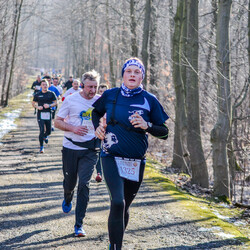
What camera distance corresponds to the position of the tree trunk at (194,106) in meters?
11.1

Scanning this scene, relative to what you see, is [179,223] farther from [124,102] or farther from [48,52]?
[48,52]

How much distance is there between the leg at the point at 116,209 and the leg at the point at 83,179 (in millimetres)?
1226

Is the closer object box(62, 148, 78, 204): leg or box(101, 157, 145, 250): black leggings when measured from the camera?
box(101, 157, 145, 250): black leggings

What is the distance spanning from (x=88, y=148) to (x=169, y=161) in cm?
1145

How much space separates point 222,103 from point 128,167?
5263 mm

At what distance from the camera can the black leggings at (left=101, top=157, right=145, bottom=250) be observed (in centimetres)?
373

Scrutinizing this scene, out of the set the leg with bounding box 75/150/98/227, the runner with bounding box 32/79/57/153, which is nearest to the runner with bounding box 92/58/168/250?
the leg with bounding box 75/150/98/227

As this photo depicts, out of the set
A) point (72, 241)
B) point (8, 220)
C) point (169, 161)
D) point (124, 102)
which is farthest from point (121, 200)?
point (169, 161)

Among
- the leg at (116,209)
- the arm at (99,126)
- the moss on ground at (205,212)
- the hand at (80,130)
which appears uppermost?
the arm at (99,126)

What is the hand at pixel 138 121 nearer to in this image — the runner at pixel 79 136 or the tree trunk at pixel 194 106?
the runner at pixel 79 136

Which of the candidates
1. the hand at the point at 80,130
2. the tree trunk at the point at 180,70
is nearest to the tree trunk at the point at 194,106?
the tree trunk at the point at 180,70

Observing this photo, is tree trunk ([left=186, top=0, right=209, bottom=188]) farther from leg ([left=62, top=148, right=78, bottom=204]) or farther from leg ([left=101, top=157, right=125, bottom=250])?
leg ([left=101, top=157, right=125, bottom=250])

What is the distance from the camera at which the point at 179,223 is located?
21.0 ft

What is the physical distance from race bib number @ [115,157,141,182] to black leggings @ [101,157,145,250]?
4cm
